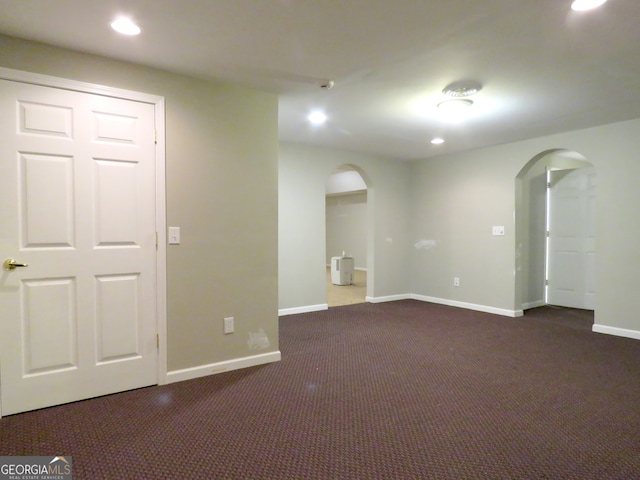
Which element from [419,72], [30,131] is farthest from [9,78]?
[419,72]

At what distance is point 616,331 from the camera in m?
4.12

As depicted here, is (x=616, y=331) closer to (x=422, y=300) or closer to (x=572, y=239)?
(x=572, y=239)

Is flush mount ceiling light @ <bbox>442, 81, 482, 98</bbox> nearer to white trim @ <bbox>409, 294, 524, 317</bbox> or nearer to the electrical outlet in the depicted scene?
the electrical outlet

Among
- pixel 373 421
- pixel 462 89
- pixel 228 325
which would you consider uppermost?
pixel 462 89

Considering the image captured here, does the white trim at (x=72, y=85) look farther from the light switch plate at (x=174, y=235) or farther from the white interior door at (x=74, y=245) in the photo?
the light switch plate at (x=174, y=235)

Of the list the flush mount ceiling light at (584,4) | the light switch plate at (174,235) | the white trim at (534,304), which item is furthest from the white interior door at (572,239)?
the light switch plate at (174,235)

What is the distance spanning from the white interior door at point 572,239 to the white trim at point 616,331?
1.26 m

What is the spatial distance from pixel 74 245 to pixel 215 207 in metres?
0.99

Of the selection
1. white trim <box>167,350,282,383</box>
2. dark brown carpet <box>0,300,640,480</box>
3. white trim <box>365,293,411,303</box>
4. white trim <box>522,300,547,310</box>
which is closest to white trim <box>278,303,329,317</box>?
white trim <box>365,293,411,303</box>

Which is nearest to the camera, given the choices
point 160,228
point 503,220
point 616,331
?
point 160,228

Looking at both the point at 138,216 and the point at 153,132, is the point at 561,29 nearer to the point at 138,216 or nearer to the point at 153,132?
the point at 153,132

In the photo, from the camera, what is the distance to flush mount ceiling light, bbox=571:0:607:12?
75.7 inches

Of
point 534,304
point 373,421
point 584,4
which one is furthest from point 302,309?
point 584,4

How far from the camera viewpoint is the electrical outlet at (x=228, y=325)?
9.95ft
